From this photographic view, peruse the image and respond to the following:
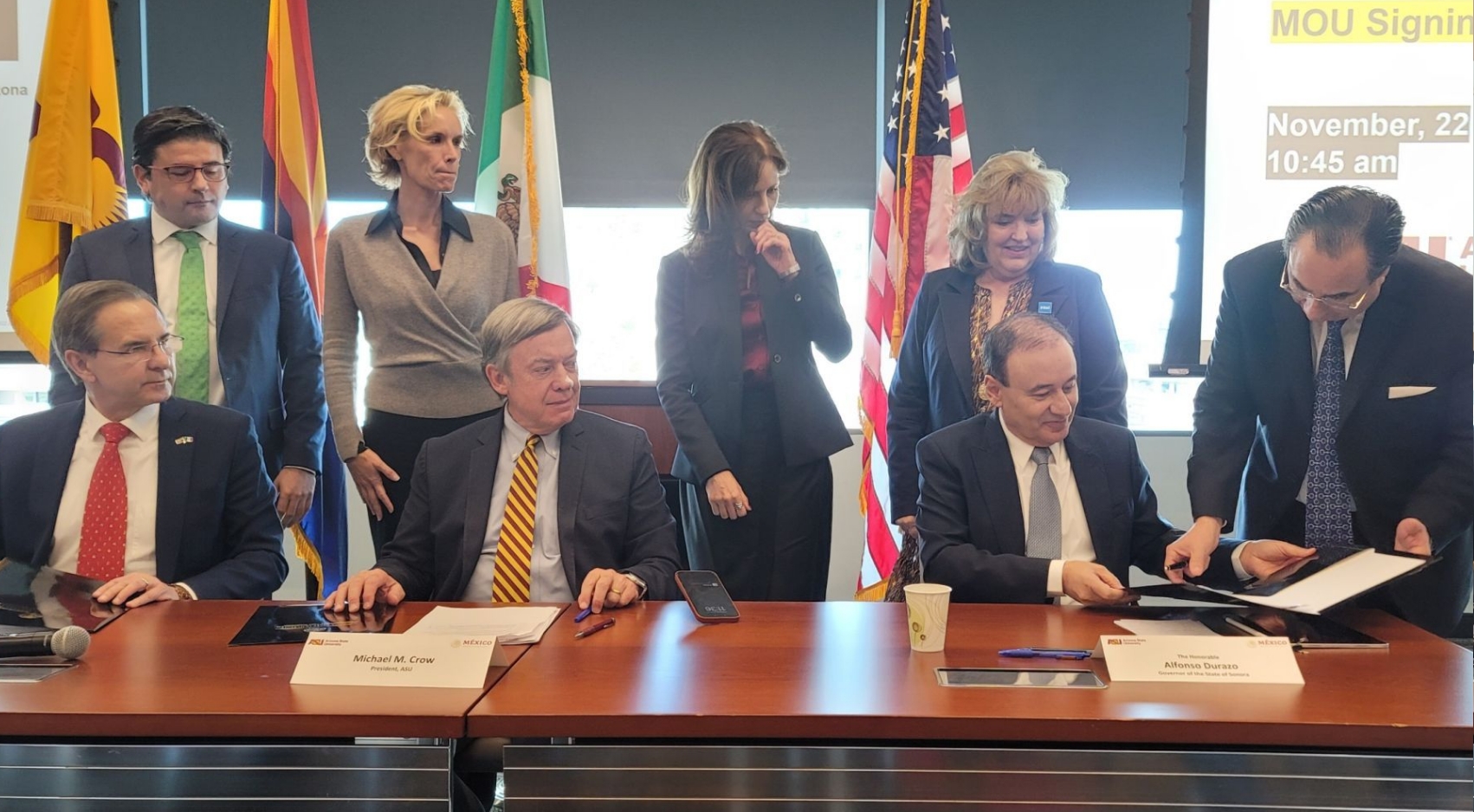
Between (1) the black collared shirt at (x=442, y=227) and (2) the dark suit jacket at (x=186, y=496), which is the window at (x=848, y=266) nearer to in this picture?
(1) the black collared shirt at (x=442, y=227)

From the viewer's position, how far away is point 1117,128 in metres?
5.26

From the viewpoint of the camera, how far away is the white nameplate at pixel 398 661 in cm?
158

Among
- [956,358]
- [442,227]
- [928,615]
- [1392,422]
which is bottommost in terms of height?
[928,615]

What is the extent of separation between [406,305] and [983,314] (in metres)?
1.42

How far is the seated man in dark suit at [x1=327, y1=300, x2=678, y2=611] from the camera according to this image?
2260 millimetres

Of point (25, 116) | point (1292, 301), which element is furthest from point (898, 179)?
point (25, 116)

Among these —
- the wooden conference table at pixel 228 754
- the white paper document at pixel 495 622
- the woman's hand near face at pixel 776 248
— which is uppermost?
the woman's hand near face at pixel 776 248

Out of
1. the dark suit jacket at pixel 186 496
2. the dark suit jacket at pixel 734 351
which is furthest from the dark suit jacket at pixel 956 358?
the dark suit jacket at pixel 186 496

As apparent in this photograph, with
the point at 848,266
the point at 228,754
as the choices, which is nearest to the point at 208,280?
the point at 228,754

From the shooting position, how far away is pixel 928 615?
173 cm

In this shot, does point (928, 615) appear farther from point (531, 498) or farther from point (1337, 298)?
point (1337, 298)

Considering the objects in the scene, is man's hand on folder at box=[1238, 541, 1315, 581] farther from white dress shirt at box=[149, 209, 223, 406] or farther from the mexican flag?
white dress shirt at box=[149, 209, 223, 406]

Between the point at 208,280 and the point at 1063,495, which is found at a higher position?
the point at 208,280

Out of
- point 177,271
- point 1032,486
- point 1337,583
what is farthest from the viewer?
point 177,271
